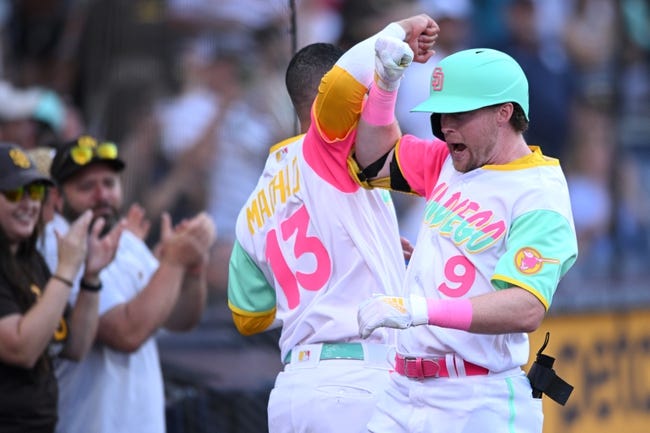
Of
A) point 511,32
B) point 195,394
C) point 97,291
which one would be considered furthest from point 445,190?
point 511,32

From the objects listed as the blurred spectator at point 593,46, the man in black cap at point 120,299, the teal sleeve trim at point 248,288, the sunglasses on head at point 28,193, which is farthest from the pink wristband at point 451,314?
the blurred spectator at point 593,46

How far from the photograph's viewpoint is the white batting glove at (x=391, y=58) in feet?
13.8

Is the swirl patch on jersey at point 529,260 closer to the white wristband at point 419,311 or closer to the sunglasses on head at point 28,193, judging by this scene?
the white wristband at point 419,311

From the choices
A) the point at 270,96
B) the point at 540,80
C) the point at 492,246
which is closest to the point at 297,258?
the point at 492,246

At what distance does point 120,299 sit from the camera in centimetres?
596

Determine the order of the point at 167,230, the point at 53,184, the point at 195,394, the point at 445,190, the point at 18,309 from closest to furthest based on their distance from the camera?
the point at 445,190 → the point at 18,309 → the point at 53,184 → the point at 167,230 → the point at 195,394

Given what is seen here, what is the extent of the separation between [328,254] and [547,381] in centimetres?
94

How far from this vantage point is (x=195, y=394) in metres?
6.92

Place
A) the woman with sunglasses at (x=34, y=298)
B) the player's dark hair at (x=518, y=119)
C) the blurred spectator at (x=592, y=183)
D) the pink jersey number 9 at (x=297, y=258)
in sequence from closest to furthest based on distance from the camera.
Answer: the player's dark hair at (x=518, y=119)
the pink jersey number 9 at (x=297, y=258)
the woman with sunglasses at (x=34, y=298)
the blurred spectator at (x=592, y=183)

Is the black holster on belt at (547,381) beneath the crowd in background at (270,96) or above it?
above

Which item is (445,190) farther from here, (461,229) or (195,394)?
(195,394)

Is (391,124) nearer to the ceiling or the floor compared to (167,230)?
nearer to the ceiling

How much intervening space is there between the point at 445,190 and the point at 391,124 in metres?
0.38

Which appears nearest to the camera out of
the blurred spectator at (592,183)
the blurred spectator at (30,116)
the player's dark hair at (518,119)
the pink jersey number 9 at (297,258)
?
the player's dark hair at (518,119)
